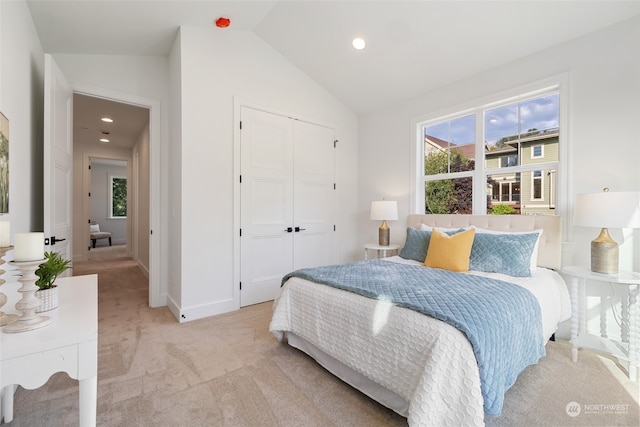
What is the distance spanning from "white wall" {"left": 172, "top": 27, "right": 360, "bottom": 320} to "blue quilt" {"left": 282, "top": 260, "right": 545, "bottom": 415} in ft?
4.01

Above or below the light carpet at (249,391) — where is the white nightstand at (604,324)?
above

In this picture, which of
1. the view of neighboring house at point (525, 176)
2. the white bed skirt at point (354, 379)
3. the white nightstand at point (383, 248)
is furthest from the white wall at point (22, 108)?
the view of neighboring house at point (525, 176)

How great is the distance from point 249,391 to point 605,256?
2.65 meters

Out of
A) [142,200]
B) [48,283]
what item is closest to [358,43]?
[48,283]

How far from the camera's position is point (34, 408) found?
65.6 inches

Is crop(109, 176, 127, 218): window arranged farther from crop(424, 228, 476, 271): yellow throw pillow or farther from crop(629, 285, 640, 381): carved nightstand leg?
crop(629, 285, 640, 381): carved nightstand leg

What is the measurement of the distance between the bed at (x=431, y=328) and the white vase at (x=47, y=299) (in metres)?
1.38

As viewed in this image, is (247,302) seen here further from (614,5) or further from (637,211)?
(614,5)

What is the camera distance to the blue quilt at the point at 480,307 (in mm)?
1360

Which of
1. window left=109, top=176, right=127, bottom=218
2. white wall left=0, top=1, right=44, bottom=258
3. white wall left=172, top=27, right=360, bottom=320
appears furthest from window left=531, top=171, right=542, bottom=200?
window left=109, top=176, right=127, bottom=218

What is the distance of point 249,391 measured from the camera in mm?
1819

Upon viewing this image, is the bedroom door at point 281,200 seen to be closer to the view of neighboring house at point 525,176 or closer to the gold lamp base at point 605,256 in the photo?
the view of neighboring house at point 525,176

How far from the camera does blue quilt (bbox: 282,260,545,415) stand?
1360mm

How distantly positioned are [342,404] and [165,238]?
9.06 feet
